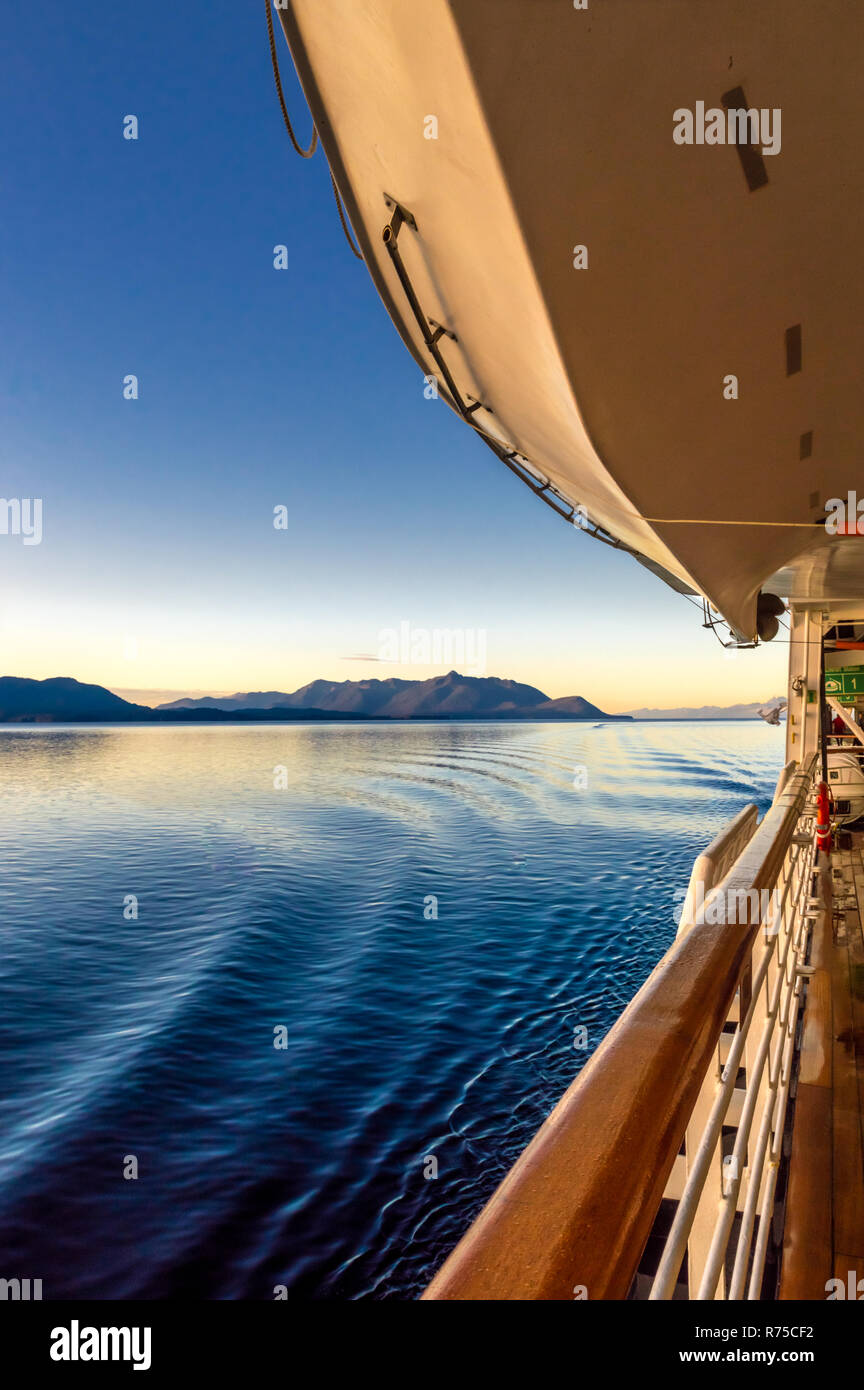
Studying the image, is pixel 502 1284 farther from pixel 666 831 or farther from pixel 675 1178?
pixel 666 831

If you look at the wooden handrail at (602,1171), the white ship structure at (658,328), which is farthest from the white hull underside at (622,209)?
the wooden handrail at (602,1171)

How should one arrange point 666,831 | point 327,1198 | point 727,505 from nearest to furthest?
point 727,505 → point 327,1198 → point 666,831

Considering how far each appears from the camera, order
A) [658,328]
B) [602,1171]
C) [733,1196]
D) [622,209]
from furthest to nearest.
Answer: [658,328], [622,209], [733,1196], [602,1171]

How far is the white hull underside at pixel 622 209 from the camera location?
1.68 metres

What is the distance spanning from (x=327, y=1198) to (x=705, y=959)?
643 centimetres

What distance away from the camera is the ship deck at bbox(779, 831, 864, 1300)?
2156mm

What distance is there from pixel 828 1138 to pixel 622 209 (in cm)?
324

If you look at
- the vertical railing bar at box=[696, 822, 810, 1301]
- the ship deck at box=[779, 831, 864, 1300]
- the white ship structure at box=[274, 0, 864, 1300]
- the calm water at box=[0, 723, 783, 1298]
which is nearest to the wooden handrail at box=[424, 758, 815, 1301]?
the white ship structure at box=[274, 0, 864, 1300]

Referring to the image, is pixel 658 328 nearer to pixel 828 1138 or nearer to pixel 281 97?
pixel 281 97

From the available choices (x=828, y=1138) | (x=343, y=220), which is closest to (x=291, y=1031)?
(x=828, y=1138)

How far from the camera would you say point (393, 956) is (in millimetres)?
12141

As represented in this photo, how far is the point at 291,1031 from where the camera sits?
30.7 feet

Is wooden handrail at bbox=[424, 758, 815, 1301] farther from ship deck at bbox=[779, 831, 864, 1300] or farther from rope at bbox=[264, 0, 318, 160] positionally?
rope at bbox=[264, 0, 318, 160]
